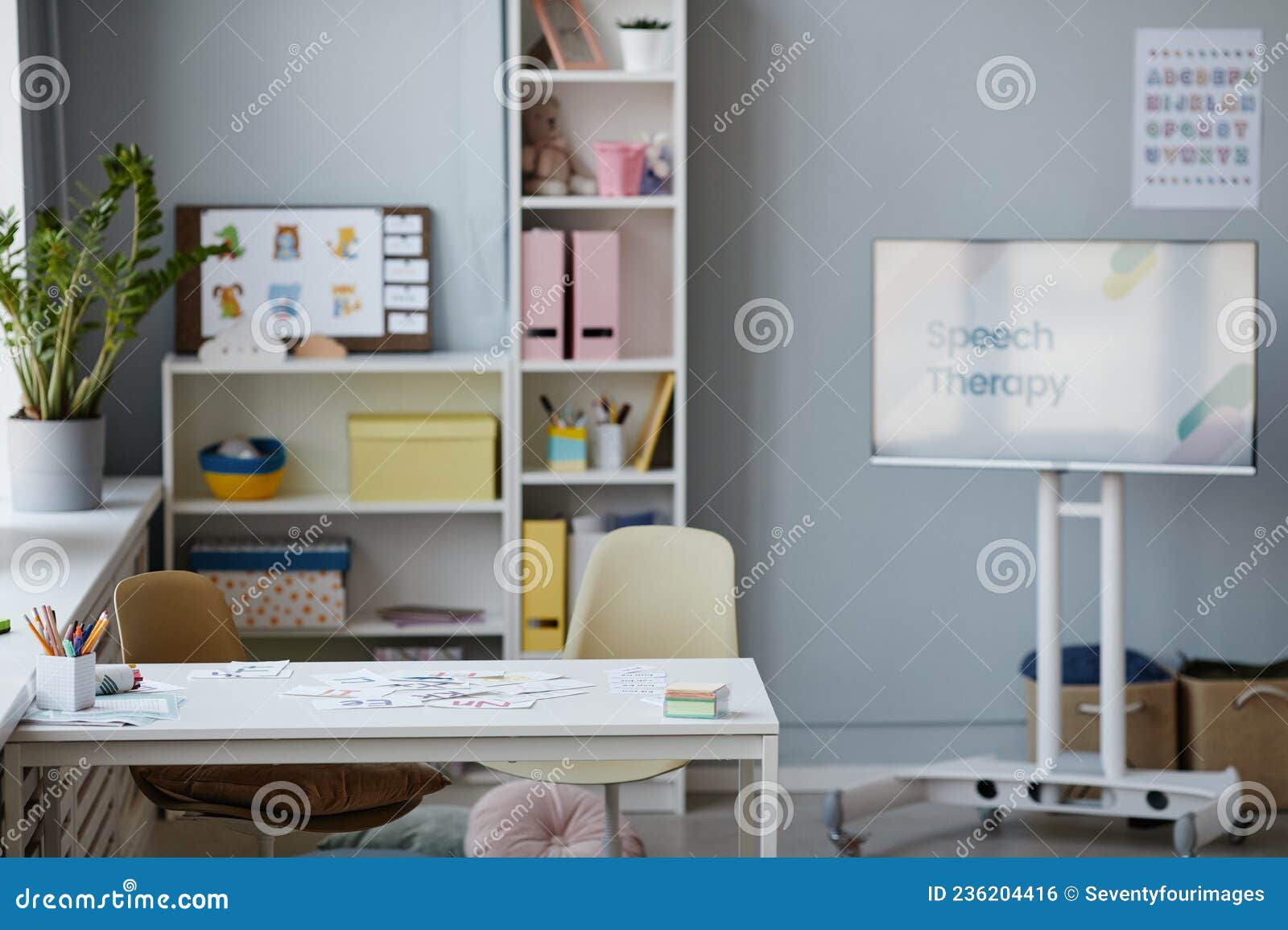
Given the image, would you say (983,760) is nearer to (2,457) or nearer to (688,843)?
(688,843)

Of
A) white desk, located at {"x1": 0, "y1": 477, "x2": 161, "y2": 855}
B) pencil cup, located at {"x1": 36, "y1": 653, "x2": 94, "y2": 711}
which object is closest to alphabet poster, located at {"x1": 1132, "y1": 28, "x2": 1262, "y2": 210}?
white desk, located at {"x1": 0, "y1": 477, "x2": 161, "y2": 855}

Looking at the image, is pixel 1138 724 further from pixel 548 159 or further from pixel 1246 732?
pixel 548 159

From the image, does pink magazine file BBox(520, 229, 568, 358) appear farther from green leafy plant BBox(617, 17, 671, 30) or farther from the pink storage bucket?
green leafy plant BBox(617, 17, 671, 30)

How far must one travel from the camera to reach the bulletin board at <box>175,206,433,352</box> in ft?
13.1

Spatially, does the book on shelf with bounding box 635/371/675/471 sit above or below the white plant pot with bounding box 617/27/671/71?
below

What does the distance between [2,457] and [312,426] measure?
80cm

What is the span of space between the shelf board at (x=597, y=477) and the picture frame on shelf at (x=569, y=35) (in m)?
1.08

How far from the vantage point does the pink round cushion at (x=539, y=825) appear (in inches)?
132

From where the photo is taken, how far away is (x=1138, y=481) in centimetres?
424

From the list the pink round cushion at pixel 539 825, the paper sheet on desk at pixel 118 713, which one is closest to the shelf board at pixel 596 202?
the pink round cushion at pixel 539 825

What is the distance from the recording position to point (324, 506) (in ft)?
12.7

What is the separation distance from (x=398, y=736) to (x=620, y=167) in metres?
2.01

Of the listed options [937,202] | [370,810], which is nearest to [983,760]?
[937,202]

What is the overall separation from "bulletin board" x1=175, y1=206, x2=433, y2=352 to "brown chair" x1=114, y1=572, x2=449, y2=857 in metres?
1.26
